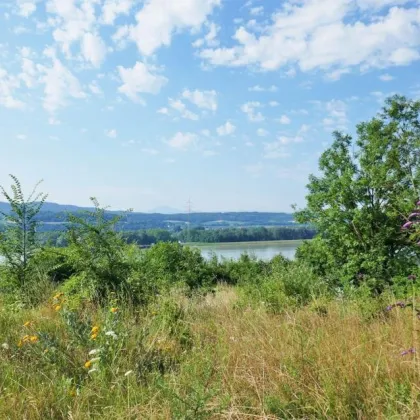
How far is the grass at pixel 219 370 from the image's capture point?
2.70m

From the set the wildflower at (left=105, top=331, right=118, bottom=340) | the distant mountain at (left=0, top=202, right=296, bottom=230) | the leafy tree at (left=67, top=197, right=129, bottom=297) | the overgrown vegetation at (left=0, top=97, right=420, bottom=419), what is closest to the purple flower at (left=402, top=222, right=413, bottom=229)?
the overgrown vegetation at (left=0, top=97, right=420, bottom=419)

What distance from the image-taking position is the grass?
8.86 feet

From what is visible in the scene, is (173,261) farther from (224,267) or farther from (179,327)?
(179,327)

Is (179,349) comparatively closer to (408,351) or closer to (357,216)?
(408,351)

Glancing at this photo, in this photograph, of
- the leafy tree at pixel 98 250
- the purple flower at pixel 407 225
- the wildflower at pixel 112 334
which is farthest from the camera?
the leafy tree at pixel 98 250

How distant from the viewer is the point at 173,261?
15.8m

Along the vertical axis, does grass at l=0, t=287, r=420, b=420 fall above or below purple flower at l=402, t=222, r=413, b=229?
below

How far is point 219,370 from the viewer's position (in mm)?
3297

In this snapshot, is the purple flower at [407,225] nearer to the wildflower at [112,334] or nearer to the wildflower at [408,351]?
the wildflower at [408,351]

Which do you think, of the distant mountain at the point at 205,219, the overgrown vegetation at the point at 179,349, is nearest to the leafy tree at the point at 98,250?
the overgrown vegetation at the point at 179,349

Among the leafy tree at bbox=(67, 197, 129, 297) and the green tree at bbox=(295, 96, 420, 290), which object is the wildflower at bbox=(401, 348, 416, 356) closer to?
the leafy tree at bbox=(67, 197, 129, 297)

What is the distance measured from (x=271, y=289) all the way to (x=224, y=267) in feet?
38.4

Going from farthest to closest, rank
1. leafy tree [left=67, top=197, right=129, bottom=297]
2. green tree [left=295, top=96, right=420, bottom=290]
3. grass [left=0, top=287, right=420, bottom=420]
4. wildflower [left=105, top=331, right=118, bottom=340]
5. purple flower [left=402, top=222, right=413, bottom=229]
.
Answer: green tree [left=295, top=96, right=420, bottom=290]
leafy tree [left=67, top=197, right=129, bottom=297]
wildflower [left=105, top=331, right=118, bottom=340]
purple flower [left=402, top=222, right=413, bottom=229]
grass [left=0, top=287, right=420, bottom=420]

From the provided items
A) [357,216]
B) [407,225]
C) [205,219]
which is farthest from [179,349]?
[205,219]
